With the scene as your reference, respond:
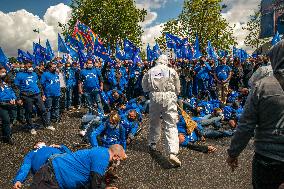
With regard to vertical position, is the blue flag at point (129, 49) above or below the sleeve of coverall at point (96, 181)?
above

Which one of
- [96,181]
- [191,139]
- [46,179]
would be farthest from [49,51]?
[96,181]

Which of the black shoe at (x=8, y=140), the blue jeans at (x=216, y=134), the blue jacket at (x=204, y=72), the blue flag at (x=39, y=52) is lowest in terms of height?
the black shoe at (x=8, y=140)

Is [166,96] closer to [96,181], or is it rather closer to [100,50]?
[96,181]

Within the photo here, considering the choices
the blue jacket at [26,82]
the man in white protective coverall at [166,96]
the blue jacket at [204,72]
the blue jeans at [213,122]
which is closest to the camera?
the man in white protective coverall at [166,96]

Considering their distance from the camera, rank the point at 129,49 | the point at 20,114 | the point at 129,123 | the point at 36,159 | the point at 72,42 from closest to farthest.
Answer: the point at 36,159, the point at 129,123, the point at 20,114, the point at 72,42, the point at 129,49

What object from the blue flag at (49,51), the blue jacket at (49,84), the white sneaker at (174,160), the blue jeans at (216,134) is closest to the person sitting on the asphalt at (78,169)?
the white sneaker at (174,160)

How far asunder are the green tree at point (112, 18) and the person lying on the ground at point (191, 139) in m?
33.4

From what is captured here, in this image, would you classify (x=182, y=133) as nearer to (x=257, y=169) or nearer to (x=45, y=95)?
(x=45, y=95)

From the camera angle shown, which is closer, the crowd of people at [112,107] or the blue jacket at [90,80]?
the crowd of people at [112,107]

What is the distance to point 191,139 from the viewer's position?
28.7ft

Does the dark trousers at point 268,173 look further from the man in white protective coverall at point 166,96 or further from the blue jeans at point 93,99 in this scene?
the blue jeans at point 93,99

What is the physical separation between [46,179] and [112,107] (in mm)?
8685

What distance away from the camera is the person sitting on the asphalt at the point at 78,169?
3870 mm

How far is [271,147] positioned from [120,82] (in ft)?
40.2
